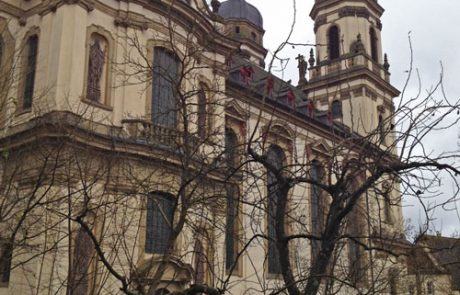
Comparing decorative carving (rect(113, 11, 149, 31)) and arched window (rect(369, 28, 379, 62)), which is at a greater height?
arched window (rect(369, 28, 379, 62))

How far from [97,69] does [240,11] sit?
104 feet

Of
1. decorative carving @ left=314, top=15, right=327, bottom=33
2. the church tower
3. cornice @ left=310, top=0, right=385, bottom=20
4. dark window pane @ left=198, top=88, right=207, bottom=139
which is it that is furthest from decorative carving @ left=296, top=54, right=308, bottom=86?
dark window pane @ left=198, top=88, right=207, bottom=139

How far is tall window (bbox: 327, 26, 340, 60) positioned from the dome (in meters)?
8.91

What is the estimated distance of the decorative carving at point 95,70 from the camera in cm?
1933

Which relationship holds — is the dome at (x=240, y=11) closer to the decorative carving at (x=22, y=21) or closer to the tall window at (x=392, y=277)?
the decorative carving at (x=22, y=21)

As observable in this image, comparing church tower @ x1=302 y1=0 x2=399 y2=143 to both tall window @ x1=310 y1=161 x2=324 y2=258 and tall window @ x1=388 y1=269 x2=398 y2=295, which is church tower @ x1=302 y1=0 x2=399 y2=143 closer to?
tall window @ x1=388 y1=269 x2=398 y2=295

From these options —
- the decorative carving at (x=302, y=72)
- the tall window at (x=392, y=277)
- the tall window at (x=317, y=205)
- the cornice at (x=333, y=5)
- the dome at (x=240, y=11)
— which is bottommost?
the tall window at (x=392, y=277)

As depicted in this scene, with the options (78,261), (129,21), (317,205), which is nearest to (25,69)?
(129,21)

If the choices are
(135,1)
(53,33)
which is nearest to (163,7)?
(135,1)

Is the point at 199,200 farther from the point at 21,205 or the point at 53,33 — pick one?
the point at 53,33

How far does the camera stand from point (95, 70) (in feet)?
64.7

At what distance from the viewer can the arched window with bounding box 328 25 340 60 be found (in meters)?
41.8

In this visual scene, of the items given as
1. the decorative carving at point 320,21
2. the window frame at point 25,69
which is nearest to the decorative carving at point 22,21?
the window frame at point 25,69

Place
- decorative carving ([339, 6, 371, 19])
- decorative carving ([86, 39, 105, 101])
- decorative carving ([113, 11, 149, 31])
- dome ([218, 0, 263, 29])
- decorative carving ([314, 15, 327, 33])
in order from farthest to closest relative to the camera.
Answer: dome ([218, 0, 263, 29])
decorative carving ([314, 15, 327, 33])
decorative carving ([339, 6, 371, 19])
decorative carving ([113, 11, 149, 31])
decorative carving ([86, 39, 105, 101])
